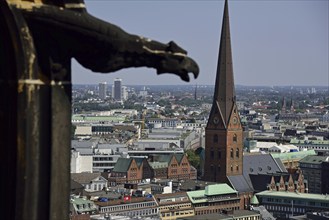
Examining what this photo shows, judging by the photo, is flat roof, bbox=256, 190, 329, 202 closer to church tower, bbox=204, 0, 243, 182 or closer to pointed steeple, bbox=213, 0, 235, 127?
church tower, bbox=204, 0, 243, 182

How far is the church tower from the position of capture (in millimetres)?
64750

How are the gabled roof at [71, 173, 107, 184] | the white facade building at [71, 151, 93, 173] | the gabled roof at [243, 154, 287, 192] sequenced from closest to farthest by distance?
the gabled roof at [71, 173, 107, 184] < the gabled roof at [243, 154, 287, 192] < the white facade building at [71, 151, 93, 173]

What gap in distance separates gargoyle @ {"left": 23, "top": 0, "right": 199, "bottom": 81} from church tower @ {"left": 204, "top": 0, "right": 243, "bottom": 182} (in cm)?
6124

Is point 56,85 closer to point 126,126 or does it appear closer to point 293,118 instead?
point 126,126

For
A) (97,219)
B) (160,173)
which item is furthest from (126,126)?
(97,219)

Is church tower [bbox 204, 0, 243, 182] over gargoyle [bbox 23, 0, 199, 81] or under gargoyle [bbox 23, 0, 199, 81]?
under

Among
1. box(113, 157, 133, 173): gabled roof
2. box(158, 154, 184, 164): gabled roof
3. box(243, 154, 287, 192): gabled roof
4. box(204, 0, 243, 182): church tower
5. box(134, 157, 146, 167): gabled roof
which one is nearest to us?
box(204, 0, 243, 182): church tower

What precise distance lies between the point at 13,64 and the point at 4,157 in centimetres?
29

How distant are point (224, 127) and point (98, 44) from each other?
207 feet

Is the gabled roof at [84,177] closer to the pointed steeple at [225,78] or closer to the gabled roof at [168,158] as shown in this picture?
the gabled roof at [168,158]

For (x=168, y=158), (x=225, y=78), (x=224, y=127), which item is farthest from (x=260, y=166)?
(x=225, y=78)

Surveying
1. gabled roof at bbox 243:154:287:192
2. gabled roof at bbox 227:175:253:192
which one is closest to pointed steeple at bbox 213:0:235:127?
gabled roof at bbox 227:175:253:192

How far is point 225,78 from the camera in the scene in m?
65.0

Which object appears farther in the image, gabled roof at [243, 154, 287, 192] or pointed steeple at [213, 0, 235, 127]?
gabled roof at [243, 154, 287, 192]
